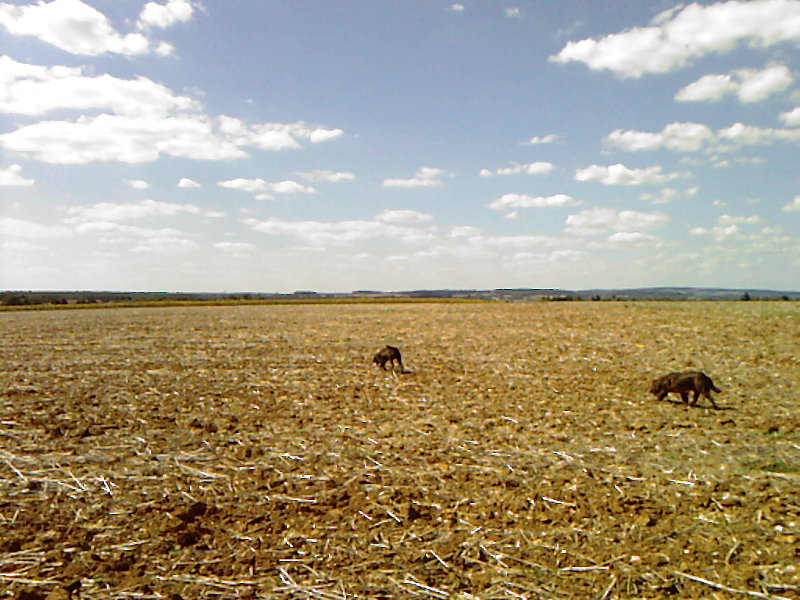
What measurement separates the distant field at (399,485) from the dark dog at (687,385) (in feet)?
1.15

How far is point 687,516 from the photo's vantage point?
5.96 metres

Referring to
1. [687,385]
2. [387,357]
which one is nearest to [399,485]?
[687,385]

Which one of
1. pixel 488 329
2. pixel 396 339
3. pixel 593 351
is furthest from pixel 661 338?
pixel 396 339

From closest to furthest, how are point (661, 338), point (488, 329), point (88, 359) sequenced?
point (88, 359) → point (661, 338) → point (488, 329)

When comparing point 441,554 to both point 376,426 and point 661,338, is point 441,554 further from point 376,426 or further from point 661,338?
point 661,338

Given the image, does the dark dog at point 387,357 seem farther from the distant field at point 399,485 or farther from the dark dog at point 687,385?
the dark dog at point 687,385

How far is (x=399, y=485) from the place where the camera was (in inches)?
276

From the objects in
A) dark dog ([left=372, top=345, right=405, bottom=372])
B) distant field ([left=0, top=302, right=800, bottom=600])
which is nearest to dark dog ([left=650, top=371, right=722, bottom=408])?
distant field ([left=0, top=302, right=800, bottom=600])

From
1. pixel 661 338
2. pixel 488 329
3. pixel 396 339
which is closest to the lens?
pixel 661 338

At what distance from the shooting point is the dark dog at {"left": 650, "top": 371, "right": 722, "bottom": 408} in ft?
36.1

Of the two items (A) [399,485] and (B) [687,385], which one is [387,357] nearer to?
(B) [687,385]

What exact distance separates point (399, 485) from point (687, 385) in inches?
287

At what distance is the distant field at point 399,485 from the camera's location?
16.1 feet

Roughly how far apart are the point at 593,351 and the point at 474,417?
10082mm
